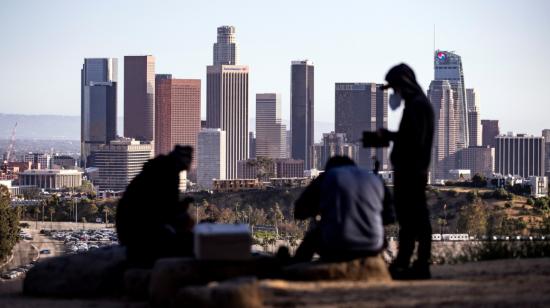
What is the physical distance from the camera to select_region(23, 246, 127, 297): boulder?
14.4 m

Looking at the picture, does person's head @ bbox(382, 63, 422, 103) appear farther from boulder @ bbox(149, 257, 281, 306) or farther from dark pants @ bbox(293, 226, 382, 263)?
boulder @ bbox(149, 257, 281, 306)

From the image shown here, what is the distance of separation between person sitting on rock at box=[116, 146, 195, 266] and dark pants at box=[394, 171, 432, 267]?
2.17 m

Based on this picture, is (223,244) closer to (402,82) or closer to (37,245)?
(402,82)

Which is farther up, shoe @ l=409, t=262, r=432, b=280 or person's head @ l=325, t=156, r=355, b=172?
person's head @ l=325, t=156, r=355, b=172

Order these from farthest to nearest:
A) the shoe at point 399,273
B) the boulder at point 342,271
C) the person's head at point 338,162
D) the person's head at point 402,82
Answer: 1. the person's head at point 402,82
2. the person's head at point 338,162
3. the shoe at point 399,273
4. the boulder at point 342,271

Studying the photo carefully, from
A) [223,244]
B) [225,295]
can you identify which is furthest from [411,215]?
[225,295]

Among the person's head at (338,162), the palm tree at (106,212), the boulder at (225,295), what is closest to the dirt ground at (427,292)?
the boulder at (225,295)

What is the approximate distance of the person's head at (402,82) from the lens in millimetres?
14016

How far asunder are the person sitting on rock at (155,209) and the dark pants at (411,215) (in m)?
2.17

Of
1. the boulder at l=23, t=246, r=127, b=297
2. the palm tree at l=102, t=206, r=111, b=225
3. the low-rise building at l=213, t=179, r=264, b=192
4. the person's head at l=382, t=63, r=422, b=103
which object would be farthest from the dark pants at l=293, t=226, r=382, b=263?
the low-rise building at l=213, t=179, r=264, b=192

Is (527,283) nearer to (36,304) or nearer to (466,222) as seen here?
(36,304)

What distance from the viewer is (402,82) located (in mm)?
14055

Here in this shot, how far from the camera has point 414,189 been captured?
1372cm

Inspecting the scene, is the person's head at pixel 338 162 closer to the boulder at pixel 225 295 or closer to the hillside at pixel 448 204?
the boulder at pixel 225 295
